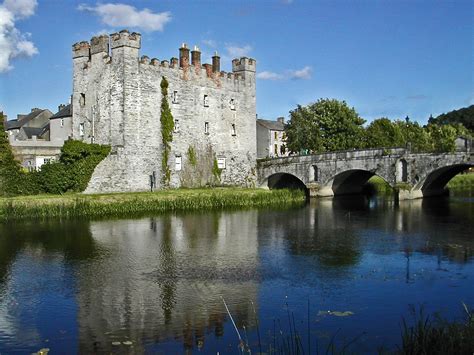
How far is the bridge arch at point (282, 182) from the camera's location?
152ft

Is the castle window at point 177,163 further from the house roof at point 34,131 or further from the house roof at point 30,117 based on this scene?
the house roof at point 30,117

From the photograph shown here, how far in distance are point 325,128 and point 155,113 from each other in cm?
2377

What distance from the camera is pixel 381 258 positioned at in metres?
17.3

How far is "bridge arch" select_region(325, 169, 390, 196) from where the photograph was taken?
42.4 metres

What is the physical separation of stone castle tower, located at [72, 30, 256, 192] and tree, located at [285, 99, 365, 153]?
12206mm

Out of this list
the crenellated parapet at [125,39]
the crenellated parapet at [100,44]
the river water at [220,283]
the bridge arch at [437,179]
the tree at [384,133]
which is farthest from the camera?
the tree at [384,133]

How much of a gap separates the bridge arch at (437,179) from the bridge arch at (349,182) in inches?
162

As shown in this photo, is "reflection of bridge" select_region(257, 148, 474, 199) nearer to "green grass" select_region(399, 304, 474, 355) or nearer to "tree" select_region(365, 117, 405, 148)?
"tree" select_region(365, 117, 405, 148)

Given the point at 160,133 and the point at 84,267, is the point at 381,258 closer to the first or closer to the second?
the point at 84,267

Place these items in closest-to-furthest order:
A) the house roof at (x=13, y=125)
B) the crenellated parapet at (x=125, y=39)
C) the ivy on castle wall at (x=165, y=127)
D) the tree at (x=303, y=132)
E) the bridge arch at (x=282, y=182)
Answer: the crenellated parapet at (x=125, y=39) < the ivy on castle wall at (x=165, y=127) < the bridge arch at (x=282, y=182) < the tree at (x=303, y=132) < the house roof at (x=13, y=125)

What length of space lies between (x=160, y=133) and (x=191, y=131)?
9.38 ft

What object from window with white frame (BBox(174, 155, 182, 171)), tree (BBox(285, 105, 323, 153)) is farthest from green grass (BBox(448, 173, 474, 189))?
window with white frame (BBox(174, 155, 182, 171))

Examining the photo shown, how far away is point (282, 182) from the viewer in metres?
47.0

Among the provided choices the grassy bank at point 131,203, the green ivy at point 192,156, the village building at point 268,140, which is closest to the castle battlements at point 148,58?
the green ivy at point 192,156
